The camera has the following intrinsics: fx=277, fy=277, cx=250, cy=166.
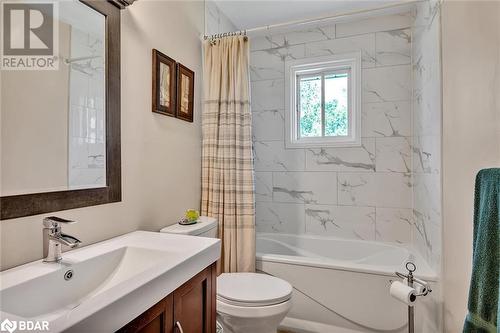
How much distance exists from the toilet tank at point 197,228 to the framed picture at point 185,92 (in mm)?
748

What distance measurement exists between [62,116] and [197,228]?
0.92 m

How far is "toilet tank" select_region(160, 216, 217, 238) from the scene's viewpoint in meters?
1.61

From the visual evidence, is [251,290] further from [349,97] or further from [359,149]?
[349,97]

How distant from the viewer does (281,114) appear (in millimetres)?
2928

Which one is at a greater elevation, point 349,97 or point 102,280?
point 349,97

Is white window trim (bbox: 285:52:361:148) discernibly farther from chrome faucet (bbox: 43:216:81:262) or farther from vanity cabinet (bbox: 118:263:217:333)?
chrome faucet (bbox: 43:216:81:262)

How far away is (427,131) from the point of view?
2.01m

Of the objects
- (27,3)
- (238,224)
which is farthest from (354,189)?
(27,3)

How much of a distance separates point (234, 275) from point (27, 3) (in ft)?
5.64

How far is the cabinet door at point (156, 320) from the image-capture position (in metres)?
0.77

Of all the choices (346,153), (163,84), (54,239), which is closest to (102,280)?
(54,239)

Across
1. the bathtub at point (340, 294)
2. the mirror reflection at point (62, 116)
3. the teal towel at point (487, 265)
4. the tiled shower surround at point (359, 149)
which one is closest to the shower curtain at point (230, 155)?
the bathtub at point (340, 294)

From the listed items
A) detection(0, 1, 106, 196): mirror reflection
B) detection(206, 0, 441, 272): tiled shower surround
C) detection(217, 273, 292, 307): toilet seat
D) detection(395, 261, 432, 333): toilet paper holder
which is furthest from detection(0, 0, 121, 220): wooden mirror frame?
detection(395, 261, 432, 333): toilet paper holder

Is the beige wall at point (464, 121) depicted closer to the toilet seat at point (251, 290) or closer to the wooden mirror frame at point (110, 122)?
the toilet seat at point (251, 290)
